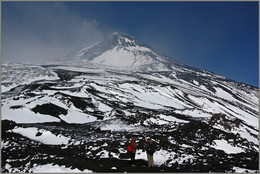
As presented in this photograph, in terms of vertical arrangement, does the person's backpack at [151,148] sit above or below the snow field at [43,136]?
below

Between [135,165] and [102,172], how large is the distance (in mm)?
2357

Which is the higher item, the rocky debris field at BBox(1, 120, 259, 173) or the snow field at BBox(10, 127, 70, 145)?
the snow field at BBox(10, 127, 70, 145)

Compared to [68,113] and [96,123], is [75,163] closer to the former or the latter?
[96,123]

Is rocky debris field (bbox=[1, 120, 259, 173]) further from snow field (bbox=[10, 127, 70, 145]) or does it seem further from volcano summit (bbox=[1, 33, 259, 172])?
snow field (bbox=[10, 127, 70, 145])

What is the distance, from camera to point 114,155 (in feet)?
56.8

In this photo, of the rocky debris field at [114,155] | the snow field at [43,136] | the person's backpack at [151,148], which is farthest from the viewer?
the snow field at [43,136]

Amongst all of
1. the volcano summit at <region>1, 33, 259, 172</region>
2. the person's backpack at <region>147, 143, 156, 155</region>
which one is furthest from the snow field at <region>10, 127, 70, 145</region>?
the person's backpack at <region>147, 143, 156, 155</region>

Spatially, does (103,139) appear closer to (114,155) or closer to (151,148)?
(114,155)

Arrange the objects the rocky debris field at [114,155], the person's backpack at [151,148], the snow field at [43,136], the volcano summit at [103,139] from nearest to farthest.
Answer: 1. the person's backpack at [151,148]
2. the rocky debris field at [114,155]
3. the volcano summit at [103,139]
4. the snow field at [43,136]

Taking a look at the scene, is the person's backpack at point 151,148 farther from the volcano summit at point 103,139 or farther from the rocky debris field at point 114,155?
the volcano summit at point 103,139

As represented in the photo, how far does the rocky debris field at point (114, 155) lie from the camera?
14156mm

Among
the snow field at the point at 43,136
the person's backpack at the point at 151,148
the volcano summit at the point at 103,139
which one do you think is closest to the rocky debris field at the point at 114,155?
the volcano summit at the point at 103,139

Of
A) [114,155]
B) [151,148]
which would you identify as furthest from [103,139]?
[151,148]

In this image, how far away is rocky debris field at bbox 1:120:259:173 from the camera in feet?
46.4
